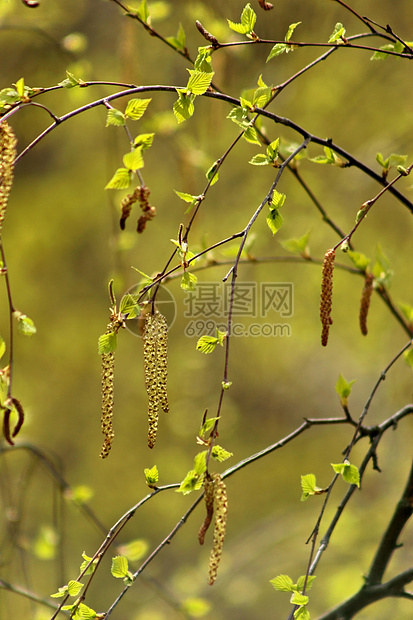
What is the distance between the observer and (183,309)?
3021 mm

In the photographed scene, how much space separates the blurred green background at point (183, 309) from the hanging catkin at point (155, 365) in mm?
779

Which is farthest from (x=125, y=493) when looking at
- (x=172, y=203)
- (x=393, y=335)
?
(x=393, y=335)

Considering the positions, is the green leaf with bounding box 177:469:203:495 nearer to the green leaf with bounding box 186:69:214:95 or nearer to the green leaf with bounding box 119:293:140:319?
the green leaf with bounding box 119:293:140:319

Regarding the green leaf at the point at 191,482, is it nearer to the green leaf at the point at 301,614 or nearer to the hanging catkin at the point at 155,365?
the hanging catkin at the point at 155,365

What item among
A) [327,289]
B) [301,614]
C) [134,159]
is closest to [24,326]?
[134,159]

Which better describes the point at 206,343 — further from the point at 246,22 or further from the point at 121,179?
the point at 246,22

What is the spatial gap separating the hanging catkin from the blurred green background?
0.78 meters

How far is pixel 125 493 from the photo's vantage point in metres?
3.31

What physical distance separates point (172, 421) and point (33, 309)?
3.13 feet

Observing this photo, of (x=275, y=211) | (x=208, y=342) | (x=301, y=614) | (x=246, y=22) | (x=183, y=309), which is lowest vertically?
(x=301, y=614)

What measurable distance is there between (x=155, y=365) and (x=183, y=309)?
2.43m

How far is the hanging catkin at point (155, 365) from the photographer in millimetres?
583

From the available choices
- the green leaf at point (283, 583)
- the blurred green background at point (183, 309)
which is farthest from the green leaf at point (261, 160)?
the blurred green background at point (183, 309)

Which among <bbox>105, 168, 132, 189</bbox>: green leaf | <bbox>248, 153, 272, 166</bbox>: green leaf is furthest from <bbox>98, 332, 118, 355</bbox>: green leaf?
<bbox>248, 153, 272, 166</bbox>: green leaf
